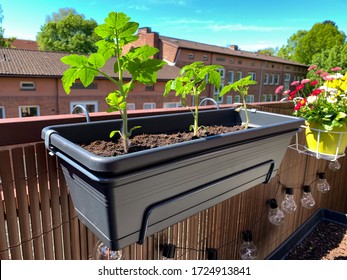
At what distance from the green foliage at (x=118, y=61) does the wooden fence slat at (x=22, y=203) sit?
185 millimetres

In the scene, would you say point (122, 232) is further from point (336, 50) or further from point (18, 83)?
point (336, 50)

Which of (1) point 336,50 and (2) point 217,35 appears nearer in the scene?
(1) point 336,50

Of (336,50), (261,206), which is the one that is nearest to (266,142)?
(261,206)

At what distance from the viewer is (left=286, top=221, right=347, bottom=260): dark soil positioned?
1747mm

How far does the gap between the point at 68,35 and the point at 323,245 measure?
2308 centimetres

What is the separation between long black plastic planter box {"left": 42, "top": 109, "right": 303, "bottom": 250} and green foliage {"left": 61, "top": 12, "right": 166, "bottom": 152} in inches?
3.6

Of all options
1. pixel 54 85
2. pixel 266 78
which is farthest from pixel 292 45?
pixel 54 85

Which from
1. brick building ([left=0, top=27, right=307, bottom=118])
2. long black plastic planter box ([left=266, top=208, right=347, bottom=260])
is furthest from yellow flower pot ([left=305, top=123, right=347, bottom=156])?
brick building ([left=0, top=27, right=307, bottom=118])

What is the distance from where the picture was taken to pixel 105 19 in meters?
0.45

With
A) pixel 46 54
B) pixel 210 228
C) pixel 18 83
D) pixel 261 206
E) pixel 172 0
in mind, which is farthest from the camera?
pixel 172 0

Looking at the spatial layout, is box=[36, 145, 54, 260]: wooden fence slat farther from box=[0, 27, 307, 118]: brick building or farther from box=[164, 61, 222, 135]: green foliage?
box=[0, 27, 307, 118]: brick building

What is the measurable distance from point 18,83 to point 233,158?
32.1ft

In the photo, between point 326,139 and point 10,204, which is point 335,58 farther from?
point 10,204

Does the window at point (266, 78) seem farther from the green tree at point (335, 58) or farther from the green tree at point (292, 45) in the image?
the green tree at point (292, 45)
